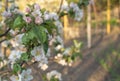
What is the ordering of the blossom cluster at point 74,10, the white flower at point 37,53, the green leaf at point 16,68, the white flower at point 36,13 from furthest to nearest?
the blossom cluster at point 74,10 → the green leaf at point 16,68 → the white flower at point 37,53 → the white flower at point 36,13

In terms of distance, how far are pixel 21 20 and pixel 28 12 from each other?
65mm

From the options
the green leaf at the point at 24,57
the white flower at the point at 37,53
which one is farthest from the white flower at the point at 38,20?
the green leaf at the point at 24,57

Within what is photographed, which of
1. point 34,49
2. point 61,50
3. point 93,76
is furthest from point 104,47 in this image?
point 34,49

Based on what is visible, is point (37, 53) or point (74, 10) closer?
point (37, 53)

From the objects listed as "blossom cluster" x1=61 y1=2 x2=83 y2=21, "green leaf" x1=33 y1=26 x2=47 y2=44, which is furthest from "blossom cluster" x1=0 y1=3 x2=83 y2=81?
"blossom cluster" x1=61 y1=2 x2=83 y2=21

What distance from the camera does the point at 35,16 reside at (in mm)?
1995

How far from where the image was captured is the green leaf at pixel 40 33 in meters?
1.89

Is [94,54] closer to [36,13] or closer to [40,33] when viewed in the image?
[36,13]

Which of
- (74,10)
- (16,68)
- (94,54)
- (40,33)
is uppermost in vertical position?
(94,54)

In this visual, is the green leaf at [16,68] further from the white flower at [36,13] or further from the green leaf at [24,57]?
the white flower at [36,13]

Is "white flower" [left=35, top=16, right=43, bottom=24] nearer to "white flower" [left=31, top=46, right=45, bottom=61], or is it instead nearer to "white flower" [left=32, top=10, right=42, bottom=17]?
"white flower" [left=32, top=10, right=42, bottom=17]

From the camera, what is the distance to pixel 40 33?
74.3 inches

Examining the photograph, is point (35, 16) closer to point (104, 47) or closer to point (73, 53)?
point (73, 53)

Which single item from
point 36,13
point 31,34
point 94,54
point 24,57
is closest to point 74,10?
point 24,57
